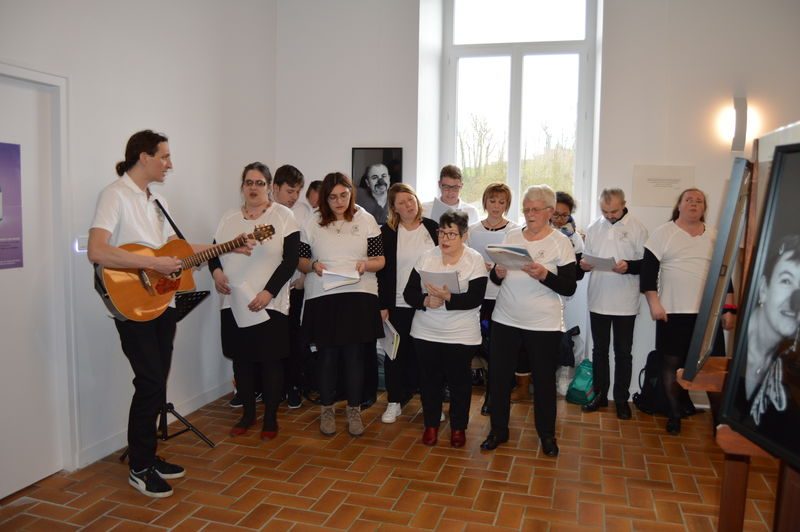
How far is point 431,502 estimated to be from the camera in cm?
317

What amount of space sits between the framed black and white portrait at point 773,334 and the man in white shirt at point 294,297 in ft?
10.9

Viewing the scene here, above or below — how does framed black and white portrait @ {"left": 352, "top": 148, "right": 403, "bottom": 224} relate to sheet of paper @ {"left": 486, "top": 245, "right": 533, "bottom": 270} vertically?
above

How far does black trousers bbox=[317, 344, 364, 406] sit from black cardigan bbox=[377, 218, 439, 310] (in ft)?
1.17

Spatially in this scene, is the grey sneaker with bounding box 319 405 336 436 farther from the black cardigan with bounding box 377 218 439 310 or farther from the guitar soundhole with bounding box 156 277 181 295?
the guitar soundhole with bounding box 156 277 181 295

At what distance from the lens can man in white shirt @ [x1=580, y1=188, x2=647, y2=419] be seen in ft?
14.8

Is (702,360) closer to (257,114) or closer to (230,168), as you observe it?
(230,168)

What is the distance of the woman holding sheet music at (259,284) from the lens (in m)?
3.90

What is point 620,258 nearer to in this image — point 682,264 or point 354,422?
point 682,264

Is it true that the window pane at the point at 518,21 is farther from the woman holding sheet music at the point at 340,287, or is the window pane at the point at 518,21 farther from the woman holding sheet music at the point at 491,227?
the woman holding sheet music at the point at 340,287

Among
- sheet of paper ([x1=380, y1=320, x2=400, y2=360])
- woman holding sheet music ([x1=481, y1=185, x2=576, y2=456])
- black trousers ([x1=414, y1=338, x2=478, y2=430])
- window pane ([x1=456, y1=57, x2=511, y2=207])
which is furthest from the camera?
window pane ([x1=456, y1=57, x2=511, y2=207])

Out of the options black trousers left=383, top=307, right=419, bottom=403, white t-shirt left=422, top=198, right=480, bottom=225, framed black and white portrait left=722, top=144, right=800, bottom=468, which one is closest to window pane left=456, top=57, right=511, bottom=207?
white t-shirt left=422, top=198, right=480, bottom=225

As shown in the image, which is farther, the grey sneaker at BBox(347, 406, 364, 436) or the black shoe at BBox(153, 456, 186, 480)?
the grey sneaker at BBox(347, 406, 364, 436)

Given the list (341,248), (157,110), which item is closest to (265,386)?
(341,248)

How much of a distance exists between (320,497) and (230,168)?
2.80m
